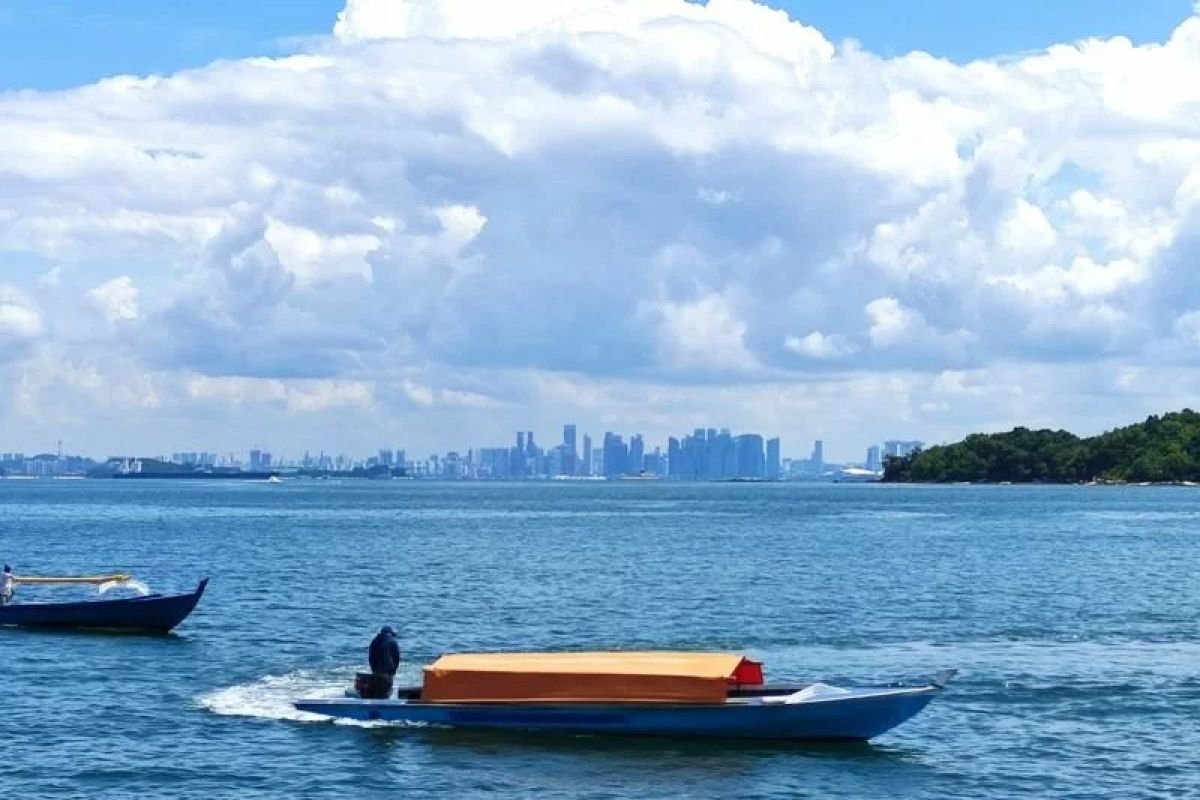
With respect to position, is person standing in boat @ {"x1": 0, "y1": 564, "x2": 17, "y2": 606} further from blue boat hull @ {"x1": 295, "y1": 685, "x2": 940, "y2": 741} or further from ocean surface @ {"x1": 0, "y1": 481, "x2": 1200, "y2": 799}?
blue boat hull @ {"x1": 295, "y1": 685, "x2": 940, "y2": 741}

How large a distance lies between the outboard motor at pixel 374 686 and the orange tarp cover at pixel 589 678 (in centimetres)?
137

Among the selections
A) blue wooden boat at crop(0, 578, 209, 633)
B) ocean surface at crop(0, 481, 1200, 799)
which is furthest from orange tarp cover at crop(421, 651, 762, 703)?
blue wooden boat at crop(0, 578, 209, 633)

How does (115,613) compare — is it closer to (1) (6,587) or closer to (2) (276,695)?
(1) (6,587)

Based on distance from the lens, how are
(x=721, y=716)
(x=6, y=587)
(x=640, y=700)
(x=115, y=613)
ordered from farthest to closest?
(x=6, y=587)
(x=115, y=613)
(x=640, y=700)
(x=721, y=716)

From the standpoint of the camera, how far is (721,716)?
41.3 m

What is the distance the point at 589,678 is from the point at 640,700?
150cm

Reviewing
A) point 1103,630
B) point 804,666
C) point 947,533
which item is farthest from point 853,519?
point 804,666

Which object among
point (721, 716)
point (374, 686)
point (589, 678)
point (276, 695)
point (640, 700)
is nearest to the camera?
point (721, 716)

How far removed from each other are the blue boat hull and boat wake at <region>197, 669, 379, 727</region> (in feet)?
11.0

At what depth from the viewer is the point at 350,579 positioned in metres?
93.4

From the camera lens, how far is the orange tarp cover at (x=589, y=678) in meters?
41.5

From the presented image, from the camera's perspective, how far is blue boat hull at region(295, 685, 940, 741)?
4112 cm

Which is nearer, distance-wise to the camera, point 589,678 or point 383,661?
point 589,678

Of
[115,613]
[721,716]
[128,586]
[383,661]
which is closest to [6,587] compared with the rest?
[128,586]
